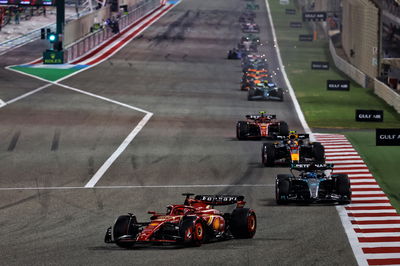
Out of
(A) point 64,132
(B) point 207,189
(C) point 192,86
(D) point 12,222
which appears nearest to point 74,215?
(D) point 12,222

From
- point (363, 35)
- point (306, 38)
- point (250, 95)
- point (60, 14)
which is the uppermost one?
point (60, 14)

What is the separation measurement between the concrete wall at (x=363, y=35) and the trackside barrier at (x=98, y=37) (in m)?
22.7

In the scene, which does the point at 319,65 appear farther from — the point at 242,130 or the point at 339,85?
the point at 242,130

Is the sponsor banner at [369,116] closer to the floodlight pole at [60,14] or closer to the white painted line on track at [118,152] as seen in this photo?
the white painted line on track at [118,152]

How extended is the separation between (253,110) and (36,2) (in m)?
26.2

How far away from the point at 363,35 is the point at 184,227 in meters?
53.8

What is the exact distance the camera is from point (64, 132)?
132 ft

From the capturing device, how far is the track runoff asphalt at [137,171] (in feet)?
61.4

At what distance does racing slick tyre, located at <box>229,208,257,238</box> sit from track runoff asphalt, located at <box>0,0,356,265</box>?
224mm

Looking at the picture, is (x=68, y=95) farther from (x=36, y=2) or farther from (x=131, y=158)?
(x=131, y=158)

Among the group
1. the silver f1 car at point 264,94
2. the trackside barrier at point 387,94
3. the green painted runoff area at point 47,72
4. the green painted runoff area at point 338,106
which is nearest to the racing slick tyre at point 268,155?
the green painted runoff area at point 338,106

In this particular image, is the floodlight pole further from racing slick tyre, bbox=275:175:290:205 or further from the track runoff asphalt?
racing slick tyre, bbox=275:175:290:205

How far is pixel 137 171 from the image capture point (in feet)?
99.7

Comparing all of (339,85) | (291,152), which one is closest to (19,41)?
(339,85)
